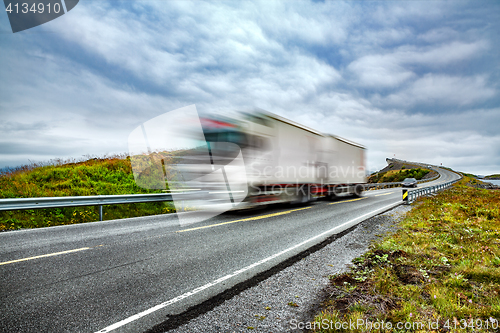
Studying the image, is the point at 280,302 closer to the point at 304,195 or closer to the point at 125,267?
the point at 125,267

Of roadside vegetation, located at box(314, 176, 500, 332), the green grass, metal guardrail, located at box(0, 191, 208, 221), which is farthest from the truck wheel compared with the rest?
roadside vegetation, located at box(314, 176, 500, 332)

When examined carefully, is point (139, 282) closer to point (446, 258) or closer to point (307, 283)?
point (307, 283)

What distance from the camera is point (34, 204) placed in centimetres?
807

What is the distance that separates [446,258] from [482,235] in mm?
2928

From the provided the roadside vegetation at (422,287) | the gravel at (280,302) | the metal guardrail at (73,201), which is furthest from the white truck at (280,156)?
the roadside vegetation at (422,287)

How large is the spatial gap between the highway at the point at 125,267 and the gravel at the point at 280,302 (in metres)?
0.39

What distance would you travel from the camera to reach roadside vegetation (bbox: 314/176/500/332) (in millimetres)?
2898

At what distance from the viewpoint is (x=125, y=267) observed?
4531 millimetres

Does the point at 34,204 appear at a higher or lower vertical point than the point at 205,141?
lower

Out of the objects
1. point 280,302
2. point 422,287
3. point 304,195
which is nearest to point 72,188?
point 304,195

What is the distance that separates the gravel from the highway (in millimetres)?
387

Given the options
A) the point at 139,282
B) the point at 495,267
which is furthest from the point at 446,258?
the point at 139,282

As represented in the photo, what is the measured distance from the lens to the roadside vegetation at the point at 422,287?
290 cm

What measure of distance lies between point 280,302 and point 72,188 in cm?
1234
